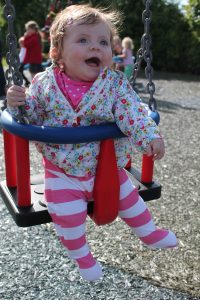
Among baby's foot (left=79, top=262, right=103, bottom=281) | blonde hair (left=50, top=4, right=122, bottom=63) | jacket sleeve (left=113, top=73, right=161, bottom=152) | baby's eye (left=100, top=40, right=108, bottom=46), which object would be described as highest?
blonde hair (left=50, top=4, right=122, bottom=63)

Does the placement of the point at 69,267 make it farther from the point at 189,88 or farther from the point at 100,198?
the point at 189,88

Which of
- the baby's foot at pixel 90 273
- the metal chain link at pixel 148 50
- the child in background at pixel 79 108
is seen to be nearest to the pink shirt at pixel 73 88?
the child in background at pixel 79 108

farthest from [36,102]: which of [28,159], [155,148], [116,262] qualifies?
[116,262]

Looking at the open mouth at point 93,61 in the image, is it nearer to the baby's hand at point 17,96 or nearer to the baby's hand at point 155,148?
the baby's hand at point 17,96

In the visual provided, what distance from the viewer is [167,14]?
14.5 m

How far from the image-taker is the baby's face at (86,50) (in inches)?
72.0

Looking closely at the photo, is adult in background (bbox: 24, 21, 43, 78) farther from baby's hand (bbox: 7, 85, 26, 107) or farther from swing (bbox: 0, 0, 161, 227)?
baby's hand (bbox: 7, 85, 26, 107)

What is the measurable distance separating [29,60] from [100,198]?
300 inches

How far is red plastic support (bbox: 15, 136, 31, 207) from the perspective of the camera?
188 cm

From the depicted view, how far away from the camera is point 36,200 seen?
2045 millimetres

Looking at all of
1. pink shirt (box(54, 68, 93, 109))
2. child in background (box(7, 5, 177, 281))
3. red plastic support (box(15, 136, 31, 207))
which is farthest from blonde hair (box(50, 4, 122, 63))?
red plastic support (box(15, 136, 31, 207))

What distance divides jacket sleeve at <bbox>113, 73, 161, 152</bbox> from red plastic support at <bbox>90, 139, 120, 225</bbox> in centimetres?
10

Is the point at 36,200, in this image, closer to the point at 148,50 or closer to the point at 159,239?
the point at 159,239

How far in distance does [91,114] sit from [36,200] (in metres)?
0.49
